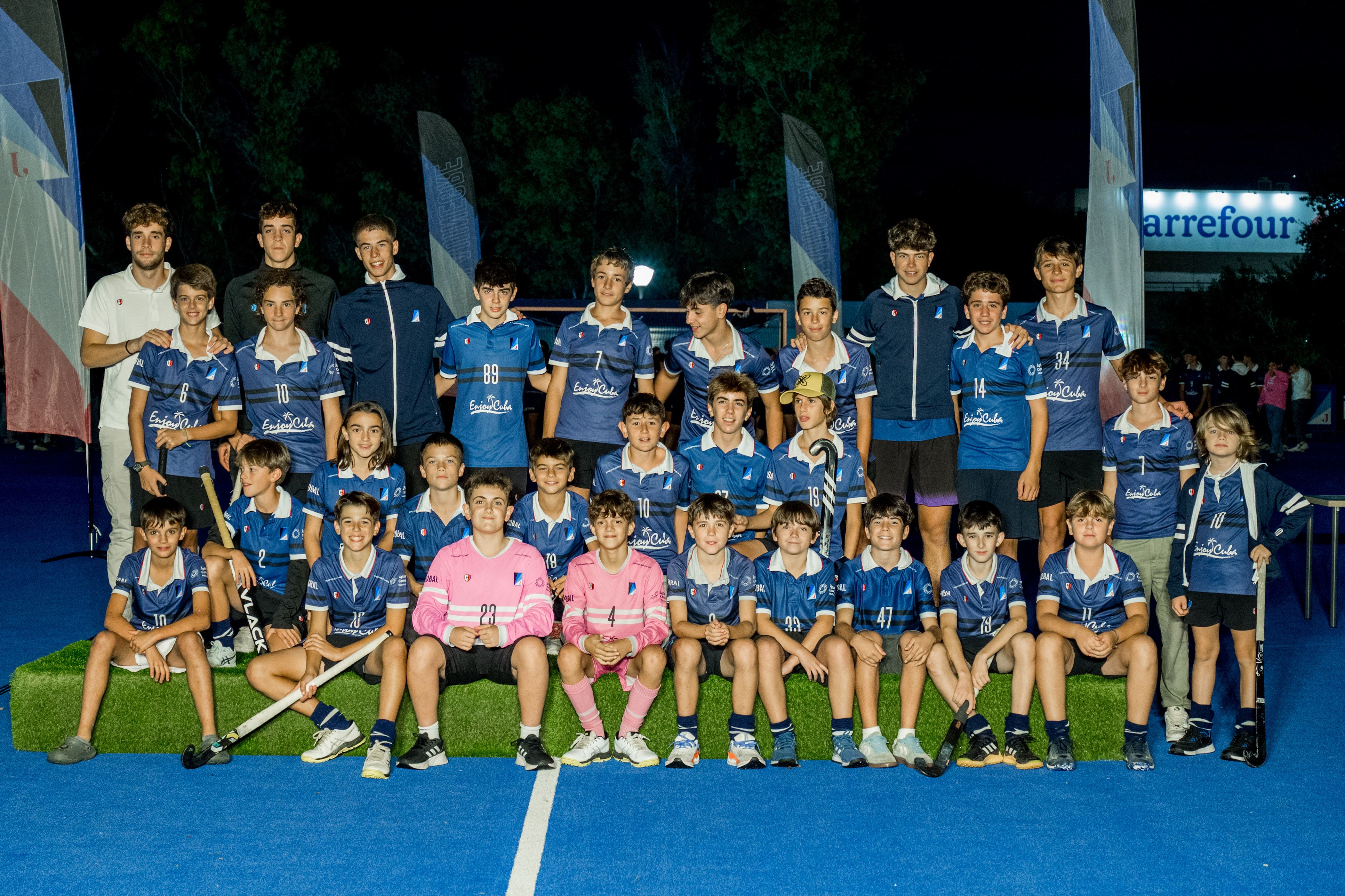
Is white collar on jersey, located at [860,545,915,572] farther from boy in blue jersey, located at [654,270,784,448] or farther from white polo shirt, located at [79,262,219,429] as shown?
white polo shirt, located at [79,262,219,429]

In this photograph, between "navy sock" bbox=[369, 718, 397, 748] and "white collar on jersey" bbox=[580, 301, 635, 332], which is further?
"white collar on jersey" bbox=[580, 301, 635, 332]

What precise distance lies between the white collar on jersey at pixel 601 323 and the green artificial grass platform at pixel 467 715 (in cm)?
206

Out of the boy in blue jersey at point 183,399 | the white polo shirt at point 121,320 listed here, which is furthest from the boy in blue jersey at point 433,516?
the white polo shirt at point 121,320

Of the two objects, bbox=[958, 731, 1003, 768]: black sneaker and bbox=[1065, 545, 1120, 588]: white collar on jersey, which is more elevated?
bbox=[1065, 545, 1120, 588]: white collar on jersey

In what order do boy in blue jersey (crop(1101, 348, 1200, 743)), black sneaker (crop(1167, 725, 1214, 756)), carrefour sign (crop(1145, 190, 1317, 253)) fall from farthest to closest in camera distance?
carrefour sign (crop(1145, 190, 1317, 253)) → boy in blue jersey (crop(1101, 348, 1200, 743)) → black sneaker (crop(1167, 725, 1214, 756))

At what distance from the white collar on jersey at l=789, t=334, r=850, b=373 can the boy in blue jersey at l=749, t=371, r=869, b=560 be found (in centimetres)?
39

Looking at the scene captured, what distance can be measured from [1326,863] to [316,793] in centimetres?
356

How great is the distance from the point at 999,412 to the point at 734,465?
4.59ft

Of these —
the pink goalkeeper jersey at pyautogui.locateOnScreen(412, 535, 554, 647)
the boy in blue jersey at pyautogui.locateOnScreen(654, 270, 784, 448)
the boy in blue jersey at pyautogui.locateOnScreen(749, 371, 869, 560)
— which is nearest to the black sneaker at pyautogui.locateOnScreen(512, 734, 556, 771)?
the pink goalkeeper jersey at pyautogui.locateOnScreen(412, 535, 554, 647)

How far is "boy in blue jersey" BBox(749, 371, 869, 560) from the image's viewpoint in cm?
546

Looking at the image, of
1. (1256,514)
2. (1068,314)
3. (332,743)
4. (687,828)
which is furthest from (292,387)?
(1256,514)

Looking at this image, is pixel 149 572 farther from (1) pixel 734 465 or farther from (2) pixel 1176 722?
(2) pixel 1176 722

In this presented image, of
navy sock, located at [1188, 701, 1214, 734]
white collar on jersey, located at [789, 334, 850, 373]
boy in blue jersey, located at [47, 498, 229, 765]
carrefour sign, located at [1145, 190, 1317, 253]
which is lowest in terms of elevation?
navy sock, located at [1188, 701, 1214, 734]

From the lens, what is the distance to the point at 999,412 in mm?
5738
